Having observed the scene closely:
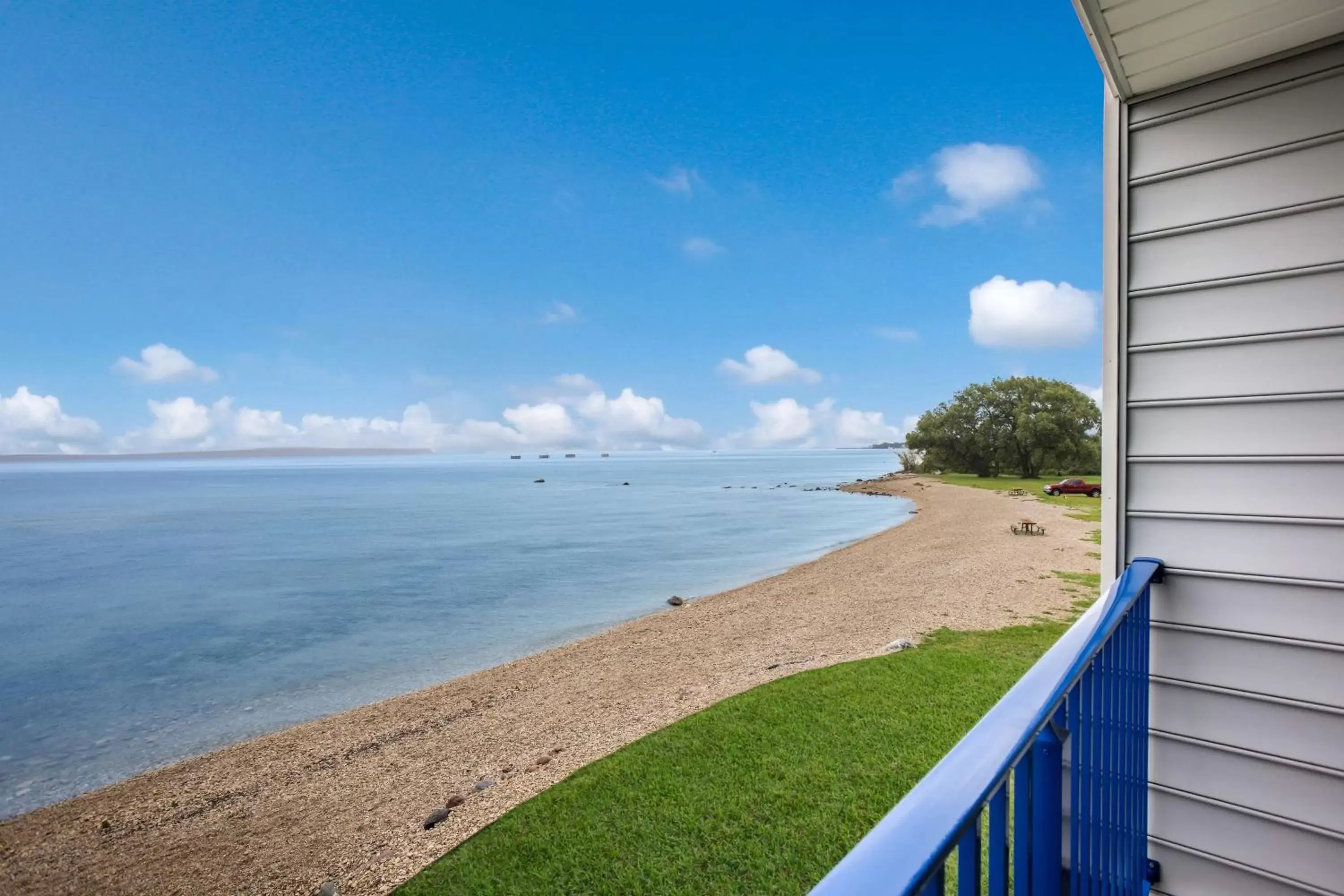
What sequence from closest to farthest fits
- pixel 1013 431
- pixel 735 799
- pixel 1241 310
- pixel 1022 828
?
pixel 1022 828
pixel 1241 310
pixel 735 799
pixel 1013 431

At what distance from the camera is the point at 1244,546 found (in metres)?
1.81

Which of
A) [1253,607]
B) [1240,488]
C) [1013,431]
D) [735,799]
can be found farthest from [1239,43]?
[1013,431]

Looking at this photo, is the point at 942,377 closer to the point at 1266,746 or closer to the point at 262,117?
the point at 262,117

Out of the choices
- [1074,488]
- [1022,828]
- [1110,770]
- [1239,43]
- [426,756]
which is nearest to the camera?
[1022,828]

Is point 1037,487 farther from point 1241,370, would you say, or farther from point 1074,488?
point 1241,370

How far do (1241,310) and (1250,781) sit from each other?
4.51 feet

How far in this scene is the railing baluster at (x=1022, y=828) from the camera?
828mm

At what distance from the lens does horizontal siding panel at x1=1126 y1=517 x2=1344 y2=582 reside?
171cm

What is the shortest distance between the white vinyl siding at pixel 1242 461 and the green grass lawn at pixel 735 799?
180 centimetres

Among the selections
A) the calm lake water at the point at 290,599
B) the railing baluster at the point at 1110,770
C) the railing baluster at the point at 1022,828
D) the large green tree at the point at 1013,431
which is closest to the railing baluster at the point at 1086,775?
the railing baluster at the point at 1110,770

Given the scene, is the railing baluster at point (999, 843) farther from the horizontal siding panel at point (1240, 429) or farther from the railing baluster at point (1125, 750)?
the horizontal siding panel at point (1240, 429)

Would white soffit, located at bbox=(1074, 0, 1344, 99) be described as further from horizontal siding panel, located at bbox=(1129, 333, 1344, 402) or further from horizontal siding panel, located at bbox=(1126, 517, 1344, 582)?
horizontal siding panel, located at bbox=(1126, 517, 1344, 582)

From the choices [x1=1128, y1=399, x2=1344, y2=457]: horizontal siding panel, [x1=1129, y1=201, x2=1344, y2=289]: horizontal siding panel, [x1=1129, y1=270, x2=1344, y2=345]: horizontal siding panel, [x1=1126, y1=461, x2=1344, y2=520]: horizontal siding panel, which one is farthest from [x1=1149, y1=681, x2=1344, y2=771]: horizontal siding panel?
[x1=1129, y1=201, x2=1344, y2=289]: horizontal siding panel

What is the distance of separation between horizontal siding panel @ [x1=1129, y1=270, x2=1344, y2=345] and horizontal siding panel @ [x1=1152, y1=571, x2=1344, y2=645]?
2.39ft
